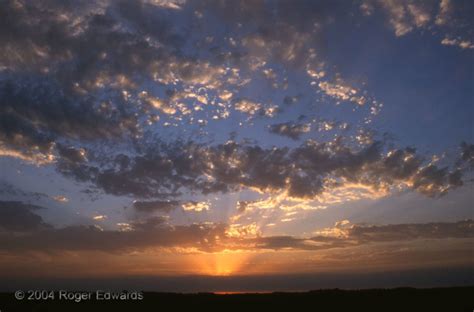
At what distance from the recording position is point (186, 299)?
146 ft

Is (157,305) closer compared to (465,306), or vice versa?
(465,306)

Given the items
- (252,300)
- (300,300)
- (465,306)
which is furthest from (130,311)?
(465,306)

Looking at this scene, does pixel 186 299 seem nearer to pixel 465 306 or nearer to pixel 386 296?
pixel 386 296

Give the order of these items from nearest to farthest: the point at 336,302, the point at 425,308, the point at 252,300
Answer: the point at 425,308 < the point at 336,302 < the point at 252,300

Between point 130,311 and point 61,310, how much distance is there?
284 inches

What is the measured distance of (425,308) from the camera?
33.3 meters

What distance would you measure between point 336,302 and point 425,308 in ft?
29.4

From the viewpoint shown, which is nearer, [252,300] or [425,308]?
[425,308]

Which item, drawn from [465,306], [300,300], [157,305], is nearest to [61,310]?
[157,305]

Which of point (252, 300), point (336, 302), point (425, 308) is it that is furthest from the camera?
point (252, 300)

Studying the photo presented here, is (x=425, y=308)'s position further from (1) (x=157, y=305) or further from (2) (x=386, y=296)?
(1) (x=157, y=305)

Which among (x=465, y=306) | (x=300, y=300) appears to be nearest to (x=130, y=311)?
(x=300, y=300)

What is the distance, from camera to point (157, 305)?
3909 cm

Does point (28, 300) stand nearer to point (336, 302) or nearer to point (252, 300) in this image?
point (252, 300)
